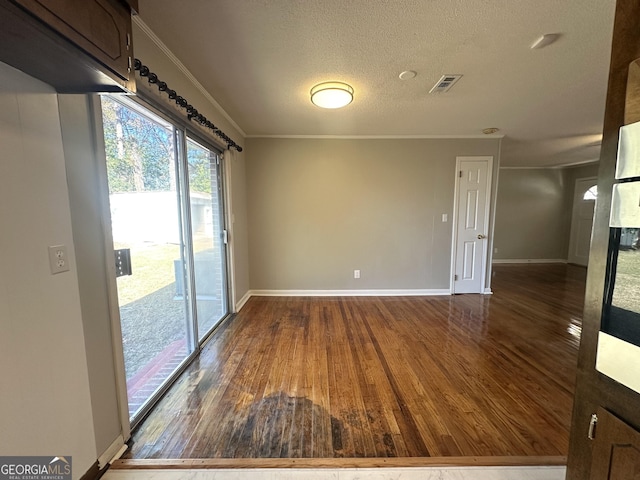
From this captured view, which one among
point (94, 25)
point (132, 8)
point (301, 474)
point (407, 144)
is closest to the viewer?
point (94, 25)

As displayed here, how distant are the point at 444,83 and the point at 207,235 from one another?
2.81 metres

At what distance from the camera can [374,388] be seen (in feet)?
6.29

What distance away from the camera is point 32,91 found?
0.99 m

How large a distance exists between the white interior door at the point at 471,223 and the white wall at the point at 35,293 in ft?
14.7

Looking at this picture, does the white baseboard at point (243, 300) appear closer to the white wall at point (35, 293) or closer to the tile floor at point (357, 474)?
the tile floor at point (357, 474)

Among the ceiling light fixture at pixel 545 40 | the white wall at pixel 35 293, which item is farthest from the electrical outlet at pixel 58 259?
the ceiling light fixture at pixel 545 40

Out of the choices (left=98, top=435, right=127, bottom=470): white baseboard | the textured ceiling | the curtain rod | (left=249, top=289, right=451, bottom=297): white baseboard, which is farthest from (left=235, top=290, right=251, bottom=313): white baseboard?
the textured ceiling

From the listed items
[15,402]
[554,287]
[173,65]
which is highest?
[173,65]

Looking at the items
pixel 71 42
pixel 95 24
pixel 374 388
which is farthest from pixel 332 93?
pixel 374 388

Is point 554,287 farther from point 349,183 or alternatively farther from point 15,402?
point 15,402

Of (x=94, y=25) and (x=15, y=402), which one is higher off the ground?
(x=94, y=25)

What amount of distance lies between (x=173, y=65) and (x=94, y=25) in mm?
1212

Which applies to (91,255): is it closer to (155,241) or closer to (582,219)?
(155,241)

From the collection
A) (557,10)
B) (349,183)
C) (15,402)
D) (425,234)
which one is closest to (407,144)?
(349,183)
